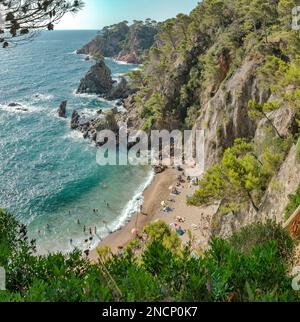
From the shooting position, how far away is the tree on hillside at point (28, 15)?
32.0ft

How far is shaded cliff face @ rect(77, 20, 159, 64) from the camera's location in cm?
13375

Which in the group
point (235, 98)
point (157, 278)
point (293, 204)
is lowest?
point (293, 204)

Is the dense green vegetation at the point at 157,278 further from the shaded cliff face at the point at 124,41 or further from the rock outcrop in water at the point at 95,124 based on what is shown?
the shaded cliff face at the point at 124,41

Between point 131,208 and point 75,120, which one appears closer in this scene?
point 131,208

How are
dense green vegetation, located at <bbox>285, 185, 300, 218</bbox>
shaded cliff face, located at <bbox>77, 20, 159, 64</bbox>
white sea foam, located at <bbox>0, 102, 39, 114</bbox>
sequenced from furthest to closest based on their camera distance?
shaded cliff face, located at <bbox>77, 20, 159, 64</bbox>, white sea foam, located at <bbox>0, 102, 39, 114</bbox>, dense green vegetation, located at <bbox>285, 185, 300, 218</bbox>

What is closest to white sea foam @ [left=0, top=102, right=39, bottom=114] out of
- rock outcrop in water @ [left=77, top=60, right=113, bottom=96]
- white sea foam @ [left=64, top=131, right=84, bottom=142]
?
rock outcrop in water @ [left=77, top=60, right=113, bottom=96]

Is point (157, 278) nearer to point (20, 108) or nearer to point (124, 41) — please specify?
point (20, 108)

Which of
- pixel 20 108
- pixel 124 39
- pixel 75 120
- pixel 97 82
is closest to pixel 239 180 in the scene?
pixel 75 120

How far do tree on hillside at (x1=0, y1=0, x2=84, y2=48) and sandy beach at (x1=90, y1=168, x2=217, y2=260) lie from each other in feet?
75.2

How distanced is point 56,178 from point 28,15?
37.2 m

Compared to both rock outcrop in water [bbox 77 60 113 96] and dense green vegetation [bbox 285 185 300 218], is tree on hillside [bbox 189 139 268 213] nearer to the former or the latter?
dense green vegetation [bbox 285 185 300 218]

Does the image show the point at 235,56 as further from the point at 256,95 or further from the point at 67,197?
the point at 67,197

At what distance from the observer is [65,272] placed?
8.60 m

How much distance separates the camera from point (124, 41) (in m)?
141
